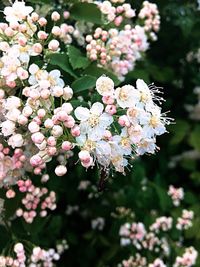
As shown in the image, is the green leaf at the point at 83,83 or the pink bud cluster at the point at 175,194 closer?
the green leaf at the point at 83,83

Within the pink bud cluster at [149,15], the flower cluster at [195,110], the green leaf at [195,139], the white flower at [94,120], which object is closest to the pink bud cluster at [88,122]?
the white flower at [94,120]

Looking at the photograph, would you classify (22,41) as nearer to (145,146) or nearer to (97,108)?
(97,108)

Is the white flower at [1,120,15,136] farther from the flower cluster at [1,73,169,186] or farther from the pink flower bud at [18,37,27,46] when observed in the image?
the pink flower bud at [18,37,27,46]

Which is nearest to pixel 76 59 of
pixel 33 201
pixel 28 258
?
pixel 33 201

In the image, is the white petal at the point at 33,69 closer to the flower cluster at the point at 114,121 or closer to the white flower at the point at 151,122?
the flower cluster at the point at 114,121

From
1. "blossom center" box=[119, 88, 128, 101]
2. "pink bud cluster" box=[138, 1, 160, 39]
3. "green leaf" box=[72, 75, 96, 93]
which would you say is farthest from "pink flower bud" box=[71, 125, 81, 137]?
"pink bud cluster" box=[138, 1, 160, 39]

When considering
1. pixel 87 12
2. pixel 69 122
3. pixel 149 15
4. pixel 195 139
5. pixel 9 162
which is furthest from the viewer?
pixel 195 139

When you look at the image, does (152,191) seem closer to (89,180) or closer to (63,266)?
(89,180)
